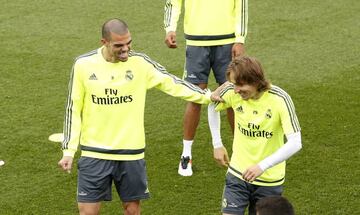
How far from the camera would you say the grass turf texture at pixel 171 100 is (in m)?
7.80

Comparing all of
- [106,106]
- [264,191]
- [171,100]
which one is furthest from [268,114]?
[171,100]

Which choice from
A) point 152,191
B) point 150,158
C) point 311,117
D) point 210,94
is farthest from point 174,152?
point 210,94

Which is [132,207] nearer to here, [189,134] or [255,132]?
[255,132]

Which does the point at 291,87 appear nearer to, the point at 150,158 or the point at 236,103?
the point at 150,158

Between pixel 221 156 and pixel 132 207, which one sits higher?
pixel 221 156

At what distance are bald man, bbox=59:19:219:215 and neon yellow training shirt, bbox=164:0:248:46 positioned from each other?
185 centimetres

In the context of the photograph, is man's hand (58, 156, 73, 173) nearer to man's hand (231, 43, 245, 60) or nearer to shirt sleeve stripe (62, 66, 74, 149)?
shirt sleeve stripe (62, 66, 74, 149)

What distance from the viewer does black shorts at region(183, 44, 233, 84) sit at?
8242mm

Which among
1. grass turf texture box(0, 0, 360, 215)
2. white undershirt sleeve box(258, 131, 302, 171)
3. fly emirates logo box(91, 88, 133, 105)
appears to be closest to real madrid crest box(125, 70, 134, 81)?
fly emirates logo box(91, 88, 133, 105)

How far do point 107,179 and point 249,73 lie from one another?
1.41 metres

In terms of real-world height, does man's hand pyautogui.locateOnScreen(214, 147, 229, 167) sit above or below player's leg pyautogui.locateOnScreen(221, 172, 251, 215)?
above

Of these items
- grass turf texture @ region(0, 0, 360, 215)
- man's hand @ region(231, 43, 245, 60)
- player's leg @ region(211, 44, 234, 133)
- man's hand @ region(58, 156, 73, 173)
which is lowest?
grass turf texture @ region(0, 0, 360, 215)

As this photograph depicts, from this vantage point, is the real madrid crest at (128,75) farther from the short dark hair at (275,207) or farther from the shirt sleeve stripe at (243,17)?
the shirt sleeve stripe at (243,17)

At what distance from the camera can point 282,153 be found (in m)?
5.82
